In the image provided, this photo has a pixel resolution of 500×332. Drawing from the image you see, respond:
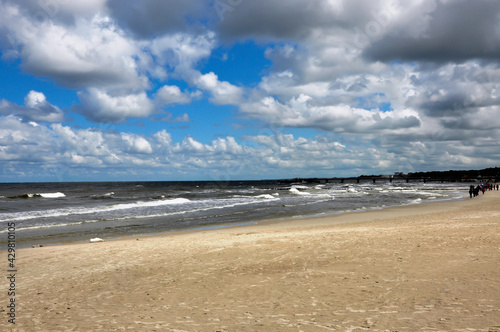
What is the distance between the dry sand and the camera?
5797 millimetres

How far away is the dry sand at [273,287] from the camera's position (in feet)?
19.0

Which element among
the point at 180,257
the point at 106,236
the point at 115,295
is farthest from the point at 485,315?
Answer: the point at 106,236

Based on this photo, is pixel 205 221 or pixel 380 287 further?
pixel 205 221

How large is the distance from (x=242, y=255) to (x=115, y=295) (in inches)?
165

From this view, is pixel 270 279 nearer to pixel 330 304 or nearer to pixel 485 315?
pixel 330 304

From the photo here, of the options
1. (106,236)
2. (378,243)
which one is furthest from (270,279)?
(106,236)

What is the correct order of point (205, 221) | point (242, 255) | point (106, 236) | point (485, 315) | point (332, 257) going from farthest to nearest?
point (205, 221), point (106, 236), point (242, 255), point (332, 257), point (485, 315)

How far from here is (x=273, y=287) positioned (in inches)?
299

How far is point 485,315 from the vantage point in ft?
18.2

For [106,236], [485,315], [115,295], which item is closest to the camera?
[485,315]

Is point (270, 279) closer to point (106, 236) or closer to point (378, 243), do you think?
point (378, 243)

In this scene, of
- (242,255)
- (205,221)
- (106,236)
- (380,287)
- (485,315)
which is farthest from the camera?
(205,221)

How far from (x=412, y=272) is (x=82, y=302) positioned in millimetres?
7221

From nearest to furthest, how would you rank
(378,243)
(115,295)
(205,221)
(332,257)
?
(115,295), (332,257), (378,243), (205,221)
